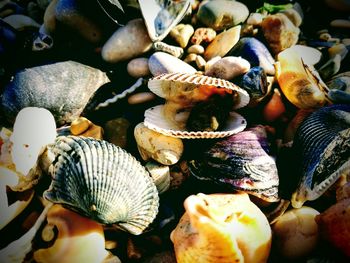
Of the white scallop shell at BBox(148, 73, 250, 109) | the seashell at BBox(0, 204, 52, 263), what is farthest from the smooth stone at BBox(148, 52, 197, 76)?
the seashell at BBox(0, 204, 52, 263)

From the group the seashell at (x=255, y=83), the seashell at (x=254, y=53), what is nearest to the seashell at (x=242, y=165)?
the seashell at (x=255, y=83)

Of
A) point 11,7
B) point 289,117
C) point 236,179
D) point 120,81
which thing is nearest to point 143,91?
point 120,81

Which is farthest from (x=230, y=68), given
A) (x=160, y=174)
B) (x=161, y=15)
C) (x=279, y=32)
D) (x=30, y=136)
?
(x=30, y=136)

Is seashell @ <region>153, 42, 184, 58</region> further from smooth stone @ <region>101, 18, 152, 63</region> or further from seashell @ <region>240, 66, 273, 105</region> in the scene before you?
seashell @ <region>240, 66, 273, 105</region>

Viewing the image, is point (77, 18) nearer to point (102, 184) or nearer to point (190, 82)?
point (190, 82)

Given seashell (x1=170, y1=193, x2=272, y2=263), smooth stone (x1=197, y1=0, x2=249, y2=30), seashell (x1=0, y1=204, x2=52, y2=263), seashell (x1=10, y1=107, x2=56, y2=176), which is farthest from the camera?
smooth stone (x1=197, y1=0, x2=249, y2=30)

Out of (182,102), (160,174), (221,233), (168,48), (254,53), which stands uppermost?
(168,48)

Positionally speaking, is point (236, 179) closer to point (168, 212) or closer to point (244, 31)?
point (168, 212)
